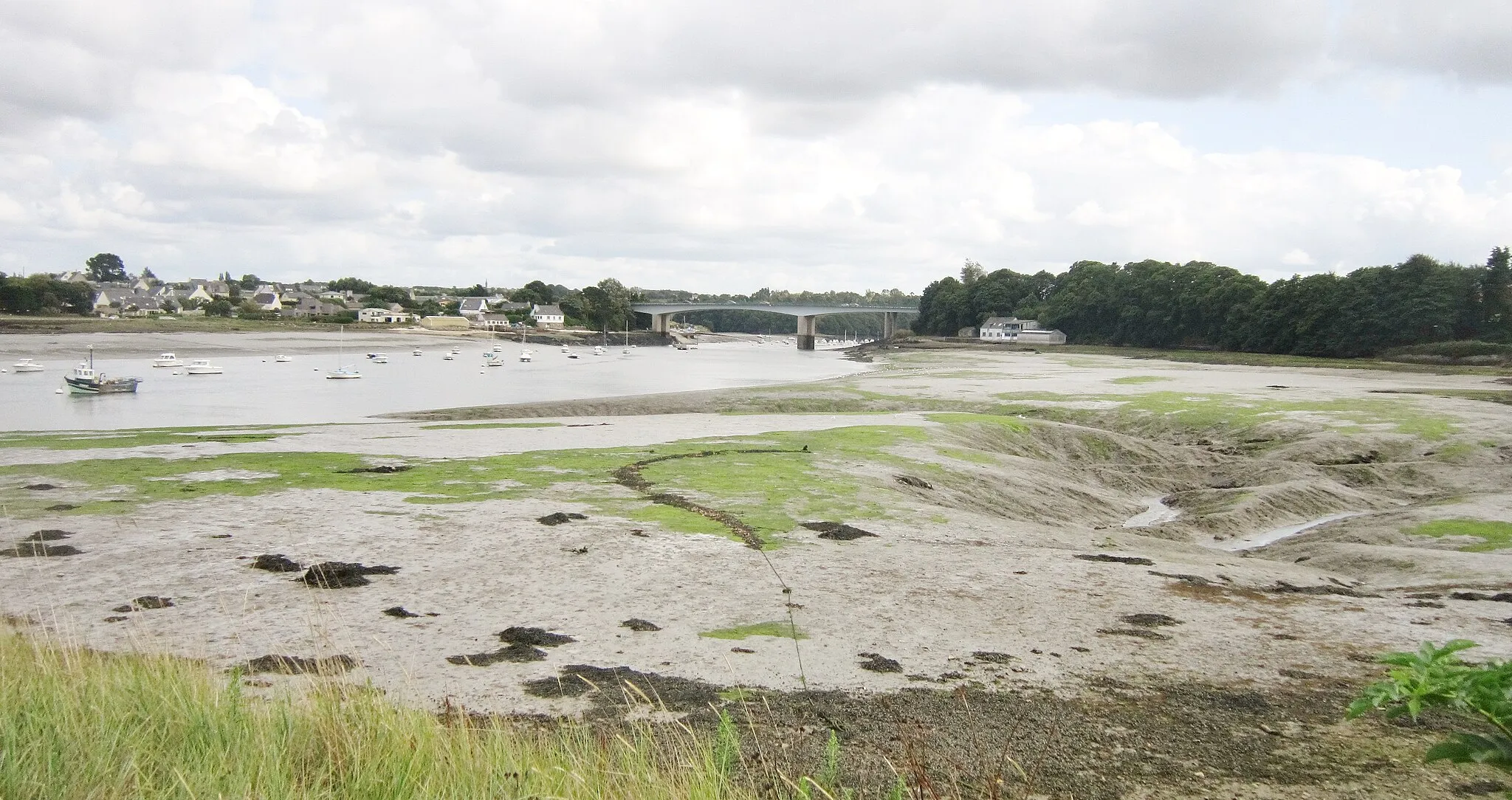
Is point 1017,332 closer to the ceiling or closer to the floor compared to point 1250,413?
closer to the ceiling

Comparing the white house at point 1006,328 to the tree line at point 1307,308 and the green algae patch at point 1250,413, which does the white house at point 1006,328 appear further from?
the green algae patch at point 1250,413

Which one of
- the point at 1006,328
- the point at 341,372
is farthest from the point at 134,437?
the point at 1006,328

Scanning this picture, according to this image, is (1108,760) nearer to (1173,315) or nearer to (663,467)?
(663,467)

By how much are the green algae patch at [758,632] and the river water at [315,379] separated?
41628 millimetres

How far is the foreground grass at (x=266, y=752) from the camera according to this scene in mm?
6586

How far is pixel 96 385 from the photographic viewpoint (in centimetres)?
7194

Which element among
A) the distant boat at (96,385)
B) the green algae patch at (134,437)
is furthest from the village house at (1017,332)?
the green algae patch at (134,437)

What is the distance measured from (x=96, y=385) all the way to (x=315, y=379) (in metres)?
23.7

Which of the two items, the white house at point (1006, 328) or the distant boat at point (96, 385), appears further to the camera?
the white house at point (1006, 328)

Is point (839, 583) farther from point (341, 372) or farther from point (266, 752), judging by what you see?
point (341, 372)

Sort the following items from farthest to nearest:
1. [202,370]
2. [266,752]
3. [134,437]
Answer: [202,370], [134,437], [266,752]

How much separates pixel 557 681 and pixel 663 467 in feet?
63.5

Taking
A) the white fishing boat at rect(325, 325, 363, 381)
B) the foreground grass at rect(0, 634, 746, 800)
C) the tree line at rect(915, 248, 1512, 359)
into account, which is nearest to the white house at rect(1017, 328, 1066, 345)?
the tree line at rect(915, 248, 1512, 359)

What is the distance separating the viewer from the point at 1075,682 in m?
12.5
